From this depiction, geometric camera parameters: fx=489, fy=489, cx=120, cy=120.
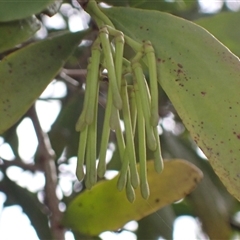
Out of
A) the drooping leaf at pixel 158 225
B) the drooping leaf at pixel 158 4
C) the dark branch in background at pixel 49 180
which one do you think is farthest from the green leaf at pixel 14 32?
the drooping leaf at pixel 158 225

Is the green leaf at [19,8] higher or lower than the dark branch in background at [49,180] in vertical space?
higher

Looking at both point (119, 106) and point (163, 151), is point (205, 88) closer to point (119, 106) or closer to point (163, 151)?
point (119, 106)

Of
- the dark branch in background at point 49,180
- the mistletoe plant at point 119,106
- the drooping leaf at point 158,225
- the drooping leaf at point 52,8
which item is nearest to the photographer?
the mistletoe plant at point 119,106

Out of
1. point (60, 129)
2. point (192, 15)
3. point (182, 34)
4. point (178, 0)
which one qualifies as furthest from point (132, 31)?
point (60, 129)

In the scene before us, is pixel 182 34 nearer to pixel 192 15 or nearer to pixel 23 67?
pixel 23 67

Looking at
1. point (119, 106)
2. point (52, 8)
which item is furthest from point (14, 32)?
point (119, 106)

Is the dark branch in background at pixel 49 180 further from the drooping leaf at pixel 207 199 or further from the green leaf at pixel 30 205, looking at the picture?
the drooping leaf at pixel 207 199

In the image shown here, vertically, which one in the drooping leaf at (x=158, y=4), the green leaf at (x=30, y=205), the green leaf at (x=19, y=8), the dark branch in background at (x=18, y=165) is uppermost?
the green leaf at (x=19, y=8)

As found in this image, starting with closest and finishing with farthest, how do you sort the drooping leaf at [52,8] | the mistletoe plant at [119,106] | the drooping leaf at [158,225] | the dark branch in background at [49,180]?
the mistletoe plant at [119,106]
the drooping leaf at [52,8]
the dark branch in background at [49,180]
the drooping leaf at [158,225]
